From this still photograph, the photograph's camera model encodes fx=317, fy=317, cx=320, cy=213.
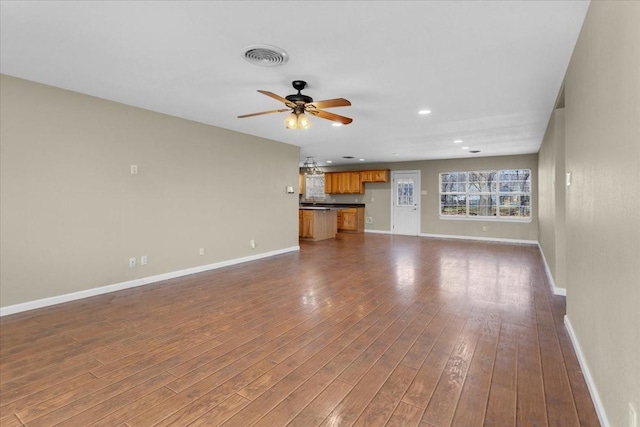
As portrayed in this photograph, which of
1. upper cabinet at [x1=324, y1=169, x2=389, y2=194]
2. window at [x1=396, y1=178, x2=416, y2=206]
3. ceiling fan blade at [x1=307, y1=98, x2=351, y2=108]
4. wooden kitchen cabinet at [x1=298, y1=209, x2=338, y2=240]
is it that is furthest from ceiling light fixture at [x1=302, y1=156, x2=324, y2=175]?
ceiling fan blade at [x1=307, y1=98, x2=351, y2=108]

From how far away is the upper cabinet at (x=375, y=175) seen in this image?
9.96 meters

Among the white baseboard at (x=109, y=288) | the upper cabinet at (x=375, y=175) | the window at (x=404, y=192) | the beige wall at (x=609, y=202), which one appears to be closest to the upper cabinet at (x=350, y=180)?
the upper cabinet at (x=375, y=175)

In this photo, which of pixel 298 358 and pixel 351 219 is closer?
pixel 298 358

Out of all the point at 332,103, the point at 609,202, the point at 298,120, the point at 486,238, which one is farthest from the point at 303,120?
the point at 486,238

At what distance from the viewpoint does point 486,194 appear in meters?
8.77

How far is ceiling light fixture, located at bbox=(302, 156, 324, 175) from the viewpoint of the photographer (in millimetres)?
10320

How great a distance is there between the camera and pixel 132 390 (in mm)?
1940

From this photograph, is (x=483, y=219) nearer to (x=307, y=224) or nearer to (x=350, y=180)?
(x=350, y=180)

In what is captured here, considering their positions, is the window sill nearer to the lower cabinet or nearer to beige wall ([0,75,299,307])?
the lower cabinet

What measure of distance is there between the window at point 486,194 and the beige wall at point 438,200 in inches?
6.1

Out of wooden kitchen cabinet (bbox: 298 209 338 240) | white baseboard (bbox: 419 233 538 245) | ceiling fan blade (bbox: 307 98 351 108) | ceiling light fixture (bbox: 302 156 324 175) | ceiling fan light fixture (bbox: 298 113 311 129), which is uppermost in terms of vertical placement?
ceiling light fixture (bbox: 302 156 324 175)

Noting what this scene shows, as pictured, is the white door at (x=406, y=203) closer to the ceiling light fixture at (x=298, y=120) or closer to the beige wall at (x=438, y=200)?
the beige wall at (x=438, y=200)

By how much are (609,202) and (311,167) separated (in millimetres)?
9247

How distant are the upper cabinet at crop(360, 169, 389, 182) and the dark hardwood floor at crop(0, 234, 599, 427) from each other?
6.02 m
